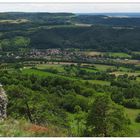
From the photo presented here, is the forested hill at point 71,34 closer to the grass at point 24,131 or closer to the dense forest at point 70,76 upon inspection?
the dense forest at point 70,76

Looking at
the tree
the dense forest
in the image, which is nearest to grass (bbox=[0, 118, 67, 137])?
the dense forest

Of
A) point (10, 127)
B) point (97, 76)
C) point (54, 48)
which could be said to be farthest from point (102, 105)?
point (54, 48)

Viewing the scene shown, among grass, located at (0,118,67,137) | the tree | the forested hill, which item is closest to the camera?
grass, located at (0,118,67,137)

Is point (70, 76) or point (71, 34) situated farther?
point (71, 34)

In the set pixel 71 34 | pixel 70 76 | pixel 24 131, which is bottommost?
pixel 70 76

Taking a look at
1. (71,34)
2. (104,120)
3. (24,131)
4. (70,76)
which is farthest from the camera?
(71,34)

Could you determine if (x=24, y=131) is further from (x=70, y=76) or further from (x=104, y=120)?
(x=70, y=76)

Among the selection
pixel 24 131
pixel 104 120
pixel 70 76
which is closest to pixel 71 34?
pixel 70 76

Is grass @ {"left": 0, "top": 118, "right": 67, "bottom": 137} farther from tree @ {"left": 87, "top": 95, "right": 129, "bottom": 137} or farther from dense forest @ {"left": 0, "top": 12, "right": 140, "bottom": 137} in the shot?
tree @ {"left": 87, "top": 95, "right": 129, "bottom": 137}

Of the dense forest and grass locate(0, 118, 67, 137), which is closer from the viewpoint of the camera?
grass locate(0, 118, 67, 137)

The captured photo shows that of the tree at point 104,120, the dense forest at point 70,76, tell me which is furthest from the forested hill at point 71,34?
the tree at point 104,120
